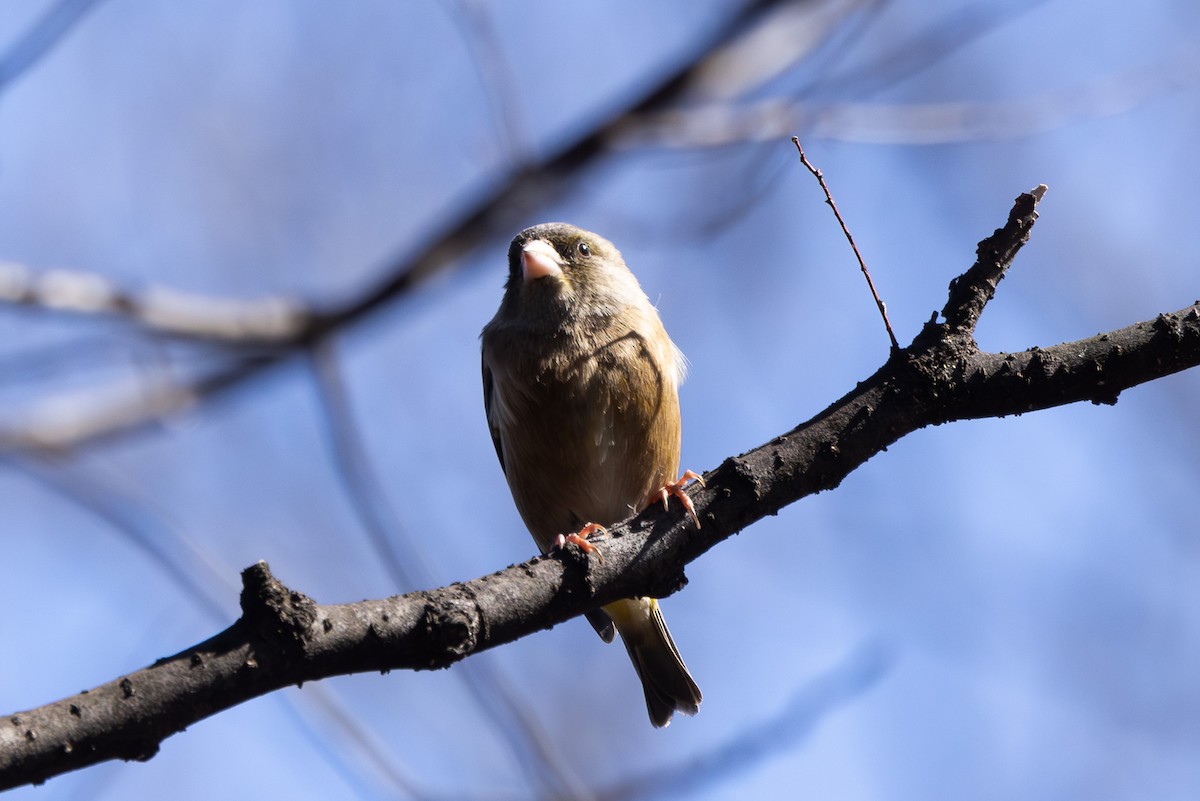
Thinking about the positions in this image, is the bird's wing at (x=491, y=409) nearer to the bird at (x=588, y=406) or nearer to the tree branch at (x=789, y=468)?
the bird at (x=588, y=406)

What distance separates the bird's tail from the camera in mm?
5148

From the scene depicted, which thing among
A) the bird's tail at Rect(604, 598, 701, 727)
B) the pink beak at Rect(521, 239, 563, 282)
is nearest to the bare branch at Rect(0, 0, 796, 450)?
the pink beak at Rect(521, 239, 563, 282)

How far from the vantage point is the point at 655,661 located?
5.21m

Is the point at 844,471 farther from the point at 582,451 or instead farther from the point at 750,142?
the point at 750,142

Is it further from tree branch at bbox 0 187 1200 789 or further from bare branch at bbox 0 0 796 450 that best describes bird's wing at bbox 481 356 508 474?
tree branch at bbox 0 187 1200 789

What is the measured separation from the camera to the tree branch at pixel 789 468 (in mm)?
2512

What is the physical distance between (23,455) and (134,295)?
94 centimetres

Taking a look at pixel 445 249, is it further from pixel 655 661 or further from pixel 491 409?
pixel 655 661

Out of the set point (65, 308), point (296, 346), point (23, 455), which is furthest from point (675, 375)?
point (23, 455)

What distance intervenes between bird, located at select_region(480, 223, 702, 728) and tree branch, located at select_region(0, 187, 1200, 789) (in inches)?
35.3

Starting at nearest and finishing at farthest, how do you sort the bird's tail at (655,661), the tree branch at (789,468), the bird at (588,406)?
the tree branch at (789,468)
the bird at (588,406)
the bird's tail at (655,661)

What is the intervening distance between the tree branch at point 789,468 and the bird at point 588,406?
90cm

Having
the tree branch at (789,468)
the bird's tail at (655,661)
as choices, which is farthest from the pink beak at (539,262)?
the tree branch at (789,468)

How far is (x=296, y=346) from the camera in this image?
5148mm
